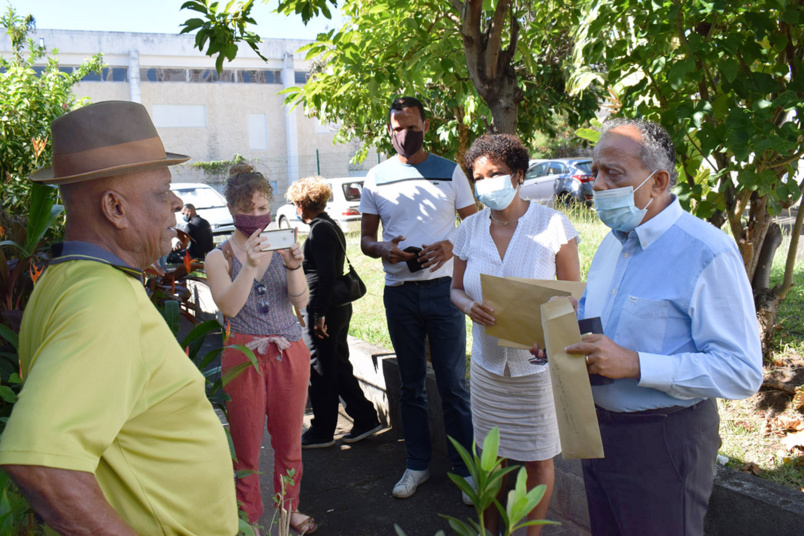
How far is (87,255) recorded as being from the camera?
144 cm

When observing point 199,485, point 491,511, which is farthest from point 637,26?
point 199,485

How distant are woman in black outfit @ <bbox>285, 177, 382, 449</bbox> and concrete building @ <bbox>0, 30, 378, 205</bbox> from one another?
3018 centimetres

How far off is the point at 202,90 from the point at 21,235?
116ft

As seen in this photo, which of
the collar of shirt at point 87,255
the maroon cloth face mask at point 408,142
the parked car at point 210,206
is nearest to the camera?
the collar of shirt at point 87,255

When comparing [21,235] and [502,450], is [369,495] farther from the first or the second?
[21,235]

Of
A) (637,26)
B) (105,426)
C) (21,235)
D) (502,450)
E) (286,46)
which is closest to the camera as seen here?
(105,426)

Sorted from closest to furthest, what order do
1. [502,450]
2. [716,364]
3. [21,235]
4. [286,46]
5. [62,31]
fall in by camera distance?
[716,364] → [502,450] → [21,235] → [62,31] → [286,46]

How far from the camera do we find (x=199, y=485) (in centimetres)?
153

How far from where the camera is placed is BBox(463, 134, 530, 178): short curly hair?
344 centimetres

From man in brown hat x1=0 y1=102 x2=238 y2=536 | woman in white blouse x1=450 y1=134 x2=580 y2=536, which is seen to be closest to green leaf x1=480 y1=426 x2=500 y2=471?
man in brown hat x1=0 y1=102 x2=238 y2=536

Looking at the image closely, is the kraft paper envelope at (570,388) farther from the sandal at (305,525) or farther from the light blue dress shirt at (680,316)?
the sandal at (305,525)

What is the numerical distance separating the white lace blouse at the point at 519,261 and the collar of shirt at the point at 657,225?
3.43 feet

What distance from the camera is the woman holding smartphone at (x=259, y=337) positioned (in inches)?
135

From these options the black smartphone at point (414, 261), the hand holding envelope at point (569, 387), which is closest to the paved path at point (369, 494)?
the black smartphone at point (414, 261)
